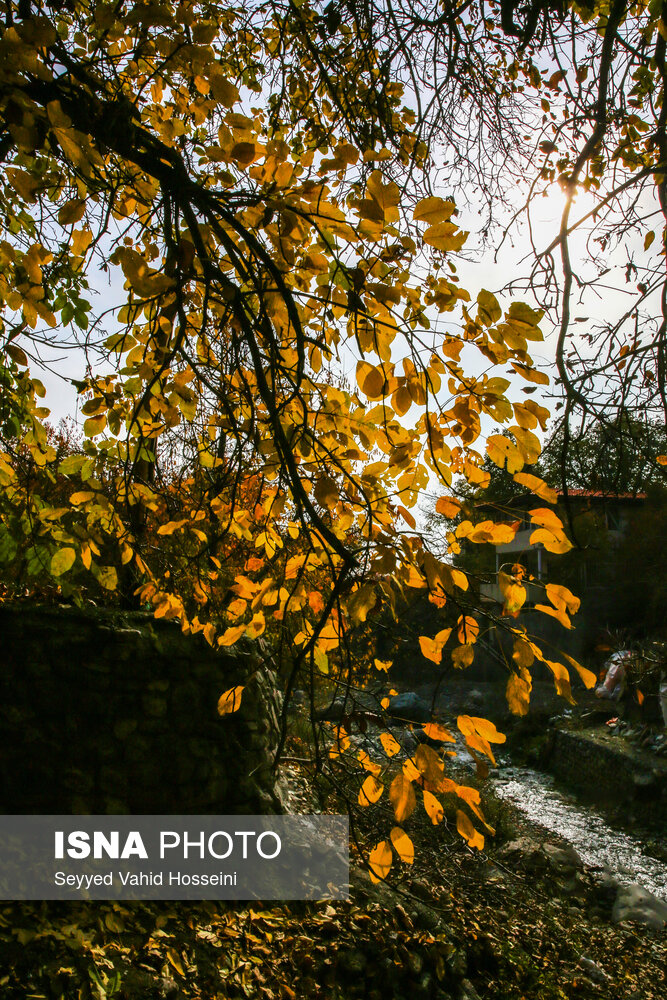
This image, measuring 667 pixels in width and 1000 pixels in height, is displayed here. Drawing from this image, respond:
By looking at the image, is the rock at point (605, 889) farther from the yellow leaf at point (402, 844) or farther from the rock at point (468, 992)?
the yellow leaf at point (402, 844)

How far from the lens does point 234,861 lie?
3.66m

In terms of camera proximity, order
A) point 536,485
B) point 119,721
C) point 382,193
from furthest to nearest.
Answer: point 119,721, point 536,485, point 382,193

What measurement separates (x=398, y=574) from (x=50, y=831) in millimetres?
3175

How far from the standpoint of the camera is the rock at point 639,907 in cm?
504

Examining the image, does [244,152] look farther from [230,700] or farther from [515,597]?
[230,700]

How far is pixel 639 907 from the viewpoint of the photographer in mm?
5215

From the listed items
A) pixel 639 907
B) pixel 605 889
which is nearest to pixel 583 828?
pixel 605 889

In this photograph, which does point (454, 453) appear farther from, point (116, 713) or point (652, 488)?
point (652, 488)

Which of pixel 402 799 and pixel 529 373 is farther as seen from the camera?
pixel 529 373

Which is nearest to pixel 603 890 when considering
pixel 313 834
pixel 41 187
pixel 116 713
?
pixel 313 834

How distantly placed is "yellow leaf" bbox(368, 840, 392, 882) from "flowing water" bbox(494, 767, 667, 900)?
620 centimetres

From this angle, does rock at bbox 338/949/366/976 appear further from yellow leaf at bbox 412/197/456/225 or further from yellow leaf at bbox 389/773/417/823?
yellow leaf at bbox 412/197/456/225
